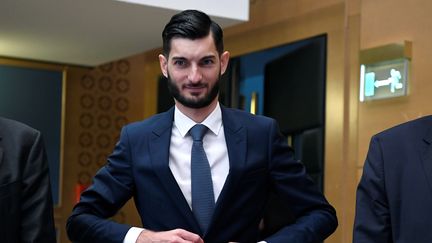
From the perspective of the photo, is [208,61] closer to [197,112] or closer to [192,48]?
[192,48]

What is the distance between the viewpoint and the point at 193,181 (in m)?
2.70

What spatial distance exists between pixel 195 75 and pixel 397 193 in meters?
0.80

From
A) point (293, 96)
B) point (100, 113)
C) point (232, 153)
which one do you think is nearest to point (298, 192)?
point (232, 153)

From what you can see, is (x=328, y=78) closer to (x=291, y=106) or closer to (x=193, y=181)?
(x=291, y=106)

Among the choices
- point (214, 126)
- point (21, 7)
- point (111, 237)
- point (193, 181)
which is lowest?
point (111, 237)

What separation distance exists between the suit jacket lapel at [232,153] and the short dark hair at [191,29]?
0.28 m

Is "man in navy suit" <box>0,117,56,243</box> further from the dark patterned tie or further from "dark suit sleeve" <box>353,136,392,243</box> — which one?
"dark suit sleeve" <box>353,136,392,243</box>

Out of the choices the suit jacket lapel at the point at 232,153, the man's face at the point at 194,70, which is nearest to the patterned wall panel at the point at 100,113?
the suit jacket lapel at the point at 232,153

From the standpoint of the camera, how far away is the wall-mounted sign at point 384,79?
188 inches

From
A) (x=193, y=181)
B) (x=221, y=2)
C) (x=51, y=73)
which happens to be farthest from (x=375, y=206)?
(x=51, y=73)

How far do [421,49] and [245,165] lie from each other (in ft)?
7.84

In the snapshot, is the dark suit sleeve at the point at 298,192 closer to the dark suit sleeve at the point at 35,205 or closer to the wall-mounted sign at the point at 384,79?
the dark suit sleeve at the point at 35,205

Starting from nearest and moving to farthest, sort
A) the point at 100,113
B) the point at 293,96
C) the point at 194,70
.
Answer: the point at 194,70, the point at 293,96, the point at 100,113

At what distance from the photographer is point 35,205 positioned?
2.69 metres
